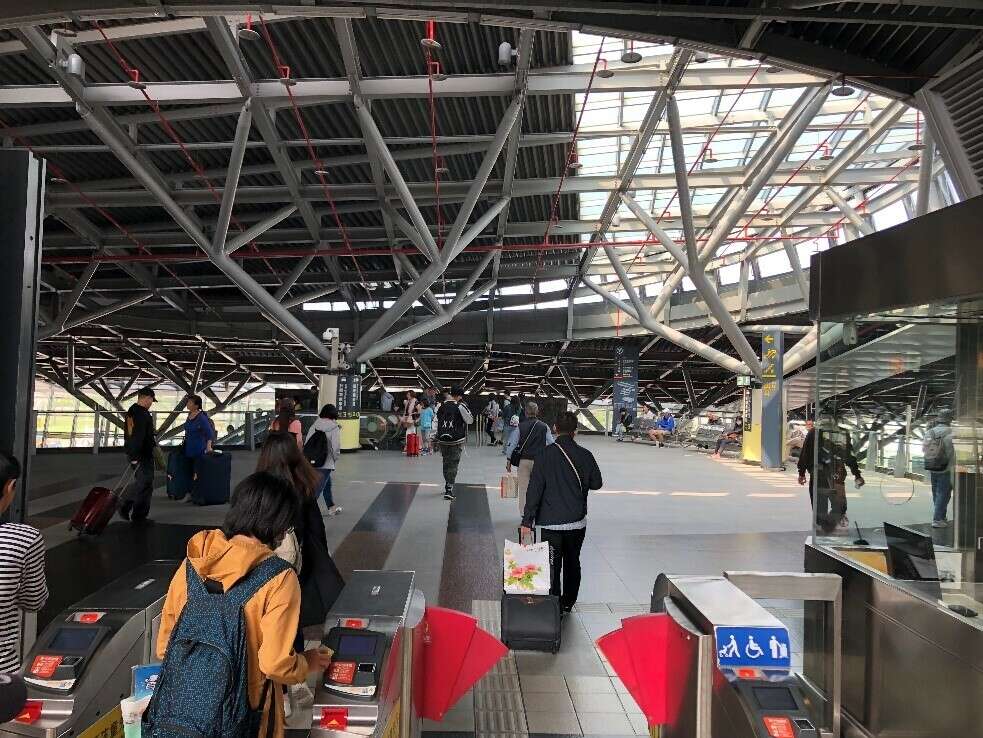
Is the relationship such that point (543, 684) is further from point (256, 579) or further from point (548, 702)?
point (256, 579)

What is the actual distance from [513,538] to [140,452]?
17.0 feet

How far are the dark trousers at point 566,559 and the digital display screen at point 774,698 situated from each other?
3590mm

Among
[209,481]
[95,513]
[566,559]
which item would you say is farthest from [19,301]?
[209,481]

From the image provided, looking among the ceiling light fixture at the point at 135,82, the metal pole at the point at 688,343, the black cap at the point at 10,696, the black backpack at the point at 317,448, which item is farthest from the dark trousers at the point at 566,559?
the metal pole at the point at 688,343

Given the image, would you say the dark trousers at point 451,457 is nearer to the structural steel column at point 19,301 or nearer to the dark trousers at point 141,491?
the dark trousers at point 141,491

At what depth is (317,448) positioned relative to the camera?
10523 mm

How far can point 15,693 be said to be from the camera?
2082 mm

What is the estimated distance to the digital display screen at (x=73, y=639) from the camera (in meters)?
3.16

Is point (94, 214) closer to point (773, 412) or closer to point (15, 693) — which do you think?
point (773, 412)

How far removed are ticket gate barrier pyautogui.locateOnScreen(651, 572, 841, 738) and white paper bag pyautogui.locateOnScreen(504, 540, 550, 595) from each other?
212 centimetres

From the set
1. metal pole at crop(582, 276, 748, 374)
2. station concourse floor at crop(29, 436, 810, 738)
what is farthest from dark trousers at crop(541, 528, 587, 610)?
metal pole at crop(582, 276, 748, 374)

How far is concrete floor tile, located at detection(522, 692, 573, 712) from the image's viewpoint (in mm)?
4895

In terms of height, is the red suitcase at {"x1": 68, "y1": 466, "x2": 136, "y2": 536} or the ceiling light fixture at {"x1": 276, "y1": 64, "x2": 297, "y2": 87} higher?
the ceiling light fixture at {"x1": 276, "y1": 64, "x2": 297, "y2": 87}

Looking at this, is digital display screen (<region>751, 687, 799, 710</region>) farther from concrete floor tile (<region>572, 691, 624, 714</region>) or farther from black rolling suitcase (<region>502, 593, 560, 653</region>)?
black rolling suitcase (<region>502, 593, 560, 653</region>)
